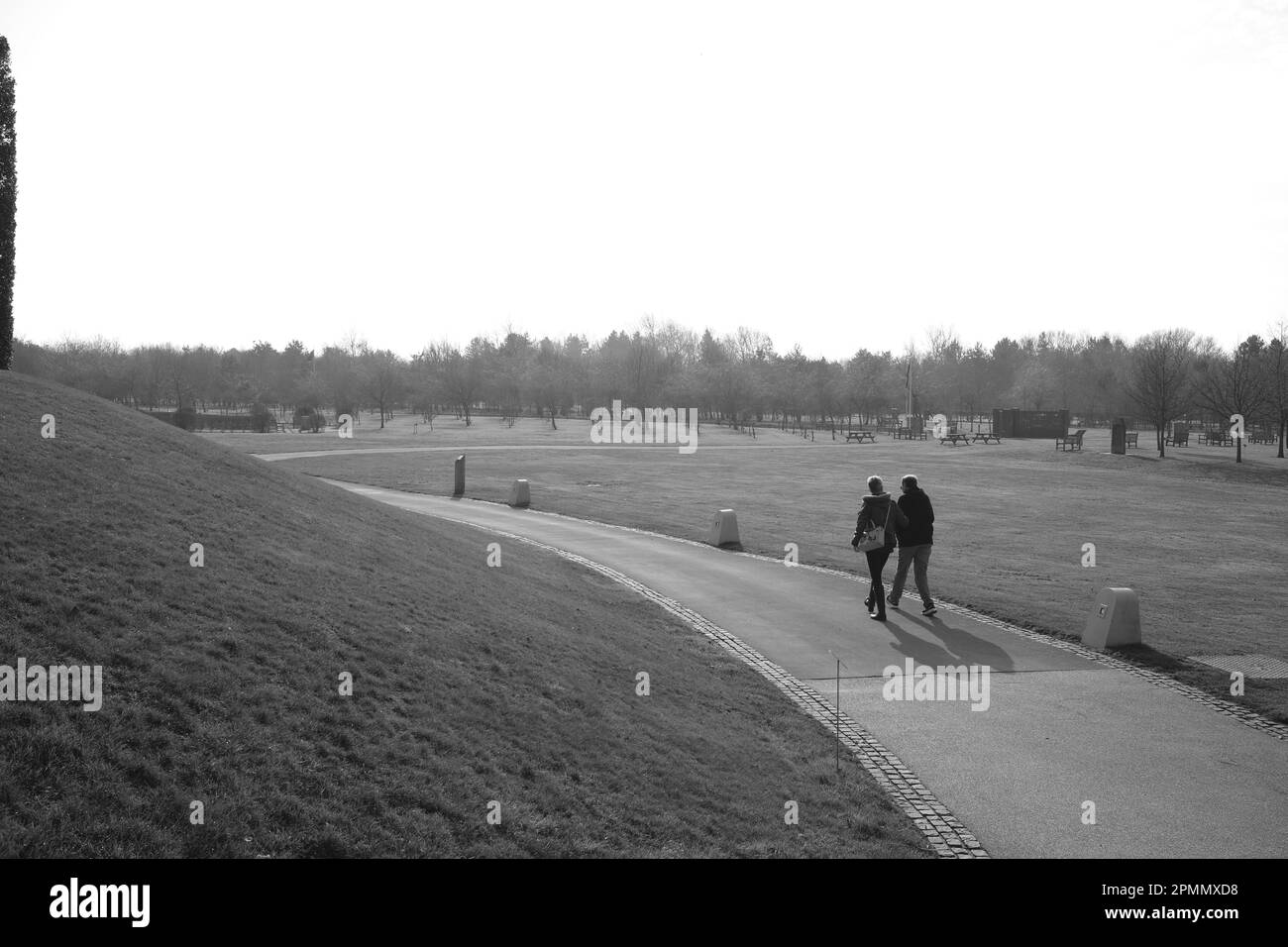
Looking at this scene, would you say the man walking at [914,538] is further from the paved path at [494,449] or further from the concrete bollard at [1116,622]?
the paved path at [494,449]

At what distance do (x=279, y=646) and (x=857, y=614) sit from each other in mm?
9994

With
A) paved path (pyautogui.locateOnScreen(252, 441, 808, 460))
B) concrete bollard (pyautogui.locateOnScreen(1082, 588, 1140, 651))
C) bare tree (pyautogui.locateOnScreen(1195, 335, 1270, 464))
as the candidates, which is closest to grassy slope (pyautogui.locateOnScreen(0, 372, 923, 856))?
concrete bollard (pyautogui.locateOnScreen(1082, 588, 1140, 651))

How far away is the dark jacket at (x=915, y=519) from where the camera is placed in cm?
1508

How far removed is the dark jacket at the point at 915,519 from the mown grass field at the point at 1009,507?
5.62 ft

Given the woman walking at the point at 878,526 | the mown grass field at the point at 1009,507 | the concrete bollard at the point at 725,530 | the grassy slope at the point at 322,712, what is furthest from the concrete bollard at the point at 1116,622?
the concrete bollard at the point at 725,530

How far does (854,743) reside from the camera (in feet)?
29.7

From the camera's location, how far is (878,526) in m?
→ 14.8

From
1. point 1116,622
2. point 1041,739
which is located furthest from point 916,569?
point 1041,739

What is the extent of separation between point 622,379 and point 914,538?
96.2 metres

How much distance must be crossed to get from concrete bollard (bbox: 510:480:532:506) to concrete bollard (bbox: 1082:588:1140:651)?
65.4 feet

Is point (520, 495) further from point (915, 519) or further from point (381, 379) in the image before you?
point (381, 379)

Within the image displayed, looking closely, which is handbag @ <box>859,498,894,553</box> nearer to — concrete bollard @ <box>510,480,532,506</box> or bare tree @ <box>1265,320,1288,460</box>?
concrete bollard @ <box>510,480,532,506</box>

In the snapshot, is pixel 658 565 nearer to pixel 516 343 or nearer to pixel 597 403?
pixel 597 403

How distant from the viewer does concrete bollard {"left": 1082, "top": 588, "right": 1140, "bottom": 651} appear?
41.9ft
